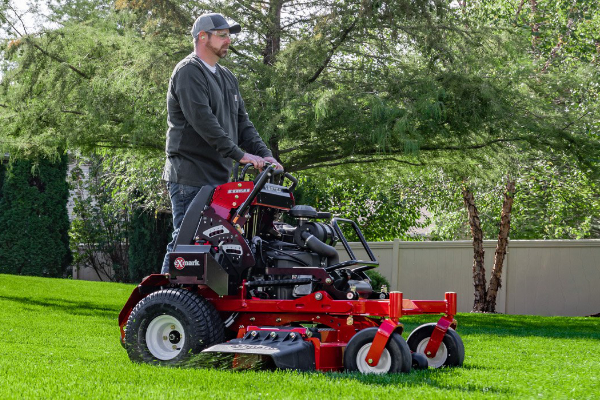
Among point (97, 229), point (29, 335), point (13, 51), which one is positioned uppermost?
point (13, 51)

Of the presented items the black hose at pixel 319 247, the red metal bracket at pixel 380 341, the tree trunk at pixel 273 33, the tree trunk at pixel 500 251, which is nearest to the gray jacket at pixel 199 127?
the black hose at pixel 319 247

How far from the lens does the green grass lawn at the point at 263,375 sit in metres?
3.47

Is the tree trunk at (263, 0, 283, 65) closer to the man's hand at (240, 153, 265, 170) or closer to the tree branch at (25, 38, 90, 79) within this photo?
the tree branch at (25, 38, 90, 79)

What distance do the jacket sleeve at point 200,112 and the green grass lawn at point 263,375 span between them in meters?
1.30

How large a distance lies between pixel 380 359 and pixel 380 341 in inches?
5.7

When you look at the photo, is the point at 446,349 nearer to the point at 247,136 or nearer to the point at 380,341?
the point at 380,341

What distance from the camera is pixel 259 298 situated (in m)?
4.65

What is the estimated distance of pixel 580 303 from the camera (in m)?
13.7

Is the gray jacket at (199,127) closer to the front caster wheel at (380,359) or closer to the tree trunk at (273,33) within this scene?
the front caster wheel at (380,359)

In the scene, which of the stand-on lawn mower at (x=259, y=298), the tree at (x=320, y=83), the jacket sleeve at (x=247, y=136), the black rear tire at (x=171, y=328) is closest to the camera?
the stand-on lawn mower at (x=259, y=298)

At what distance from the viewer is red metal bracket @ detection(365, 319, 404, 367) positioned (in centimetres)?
409

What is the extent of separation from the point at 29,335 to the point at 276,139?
350 cm

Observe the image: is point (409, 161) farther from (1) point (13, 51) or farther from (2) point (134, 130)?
(1) point (13, 51)

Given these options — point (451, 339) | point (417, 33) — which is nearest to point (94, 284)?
point (417, 33)
